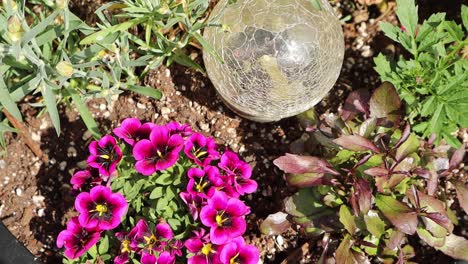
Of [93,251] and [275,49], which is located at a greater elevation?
[275,49]

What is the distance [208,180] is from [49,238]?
76 centimetres

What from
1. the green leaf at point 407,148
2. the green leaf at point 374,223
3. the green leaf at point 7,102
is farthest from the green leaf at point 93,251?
the green leaf at point 407,148

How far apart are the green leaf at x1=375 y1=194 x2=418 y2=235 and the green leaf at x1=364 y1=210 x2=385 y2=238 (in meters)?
0.03

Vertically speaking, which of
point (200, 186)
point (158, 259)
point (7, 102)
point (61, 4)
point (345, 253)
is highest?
point (61, 4)

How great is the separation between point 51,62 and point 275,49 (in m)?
0.72

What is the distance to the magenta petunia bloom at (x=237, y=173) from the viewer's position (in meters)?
1.78

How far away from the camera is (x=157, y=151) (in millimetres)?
1728

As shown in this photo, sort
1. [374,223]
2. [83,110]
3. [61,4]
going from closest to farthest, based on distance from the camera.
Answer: [61,4] < [374,223] < [83,110]

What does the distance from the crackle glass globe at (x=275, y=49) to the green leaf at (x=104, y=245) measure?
0.64 metres

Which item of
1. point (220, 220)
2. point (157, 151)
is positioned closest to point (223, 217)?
point (220, 220)

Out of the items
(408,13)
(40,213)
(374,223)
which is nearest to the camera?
(374,223)

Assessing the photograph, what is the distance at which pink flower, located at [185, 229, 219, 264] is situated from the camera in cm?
169

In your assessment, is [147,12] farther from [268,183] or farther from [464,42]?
[464,42]

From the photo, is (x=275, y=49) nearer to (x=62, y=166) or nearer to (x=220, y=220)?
(x=220, y=220)
